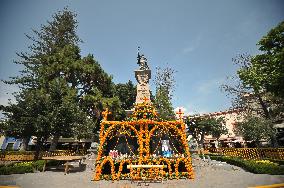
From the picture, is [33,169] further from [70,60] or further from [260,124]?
[260,124]

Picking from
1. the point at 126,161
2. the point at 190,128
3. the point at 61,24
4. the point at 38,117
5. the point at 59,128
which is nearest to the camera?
the point at 126,161

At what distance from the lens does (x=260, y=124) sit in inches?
1061

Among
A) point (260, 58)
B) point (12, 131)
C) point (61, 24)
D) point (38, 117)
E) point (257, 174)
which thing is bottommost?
point (257, 174)

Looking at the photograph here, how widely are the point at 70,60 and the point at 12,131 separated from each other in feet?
51.8

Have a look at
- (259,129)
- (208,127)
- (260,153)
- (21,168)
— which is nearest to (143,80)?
(21,168)

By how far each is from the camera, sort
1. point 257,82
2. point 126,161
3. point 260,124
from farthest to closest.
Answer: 1. point 260,124
2. point 257,82
3. point 126,161

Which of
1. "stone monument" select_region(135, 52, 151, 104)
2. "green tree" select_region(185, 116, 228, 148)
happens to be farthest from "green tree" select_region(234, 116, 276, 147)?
"stone monument" select_region(135, 52, 151, 104)

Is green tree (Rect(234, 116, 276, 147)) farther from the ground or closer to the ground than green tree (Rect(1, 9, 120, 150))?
closer to the ground

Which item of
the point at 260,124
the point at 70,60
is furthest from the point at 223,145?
the point at 70,60

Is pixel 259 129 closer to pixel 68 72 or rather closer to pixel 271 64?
pixel 271 64

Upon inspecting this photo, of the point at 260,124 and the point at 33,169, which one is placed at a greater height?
the point at 260,124

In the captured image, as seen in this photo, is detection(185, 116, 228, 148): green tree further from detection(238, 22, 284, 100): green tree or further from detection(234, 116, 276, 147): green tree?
Answer: detection(238, 22, 284, 100): green tree

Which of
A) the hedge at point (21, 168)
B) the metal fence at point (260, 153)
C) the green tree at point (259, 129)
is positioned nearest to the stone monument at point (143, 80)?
the hedge at point (21, 168)

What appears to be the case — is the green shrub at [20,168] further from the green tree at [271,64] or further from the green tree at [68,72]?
the green tree at [271,64]
